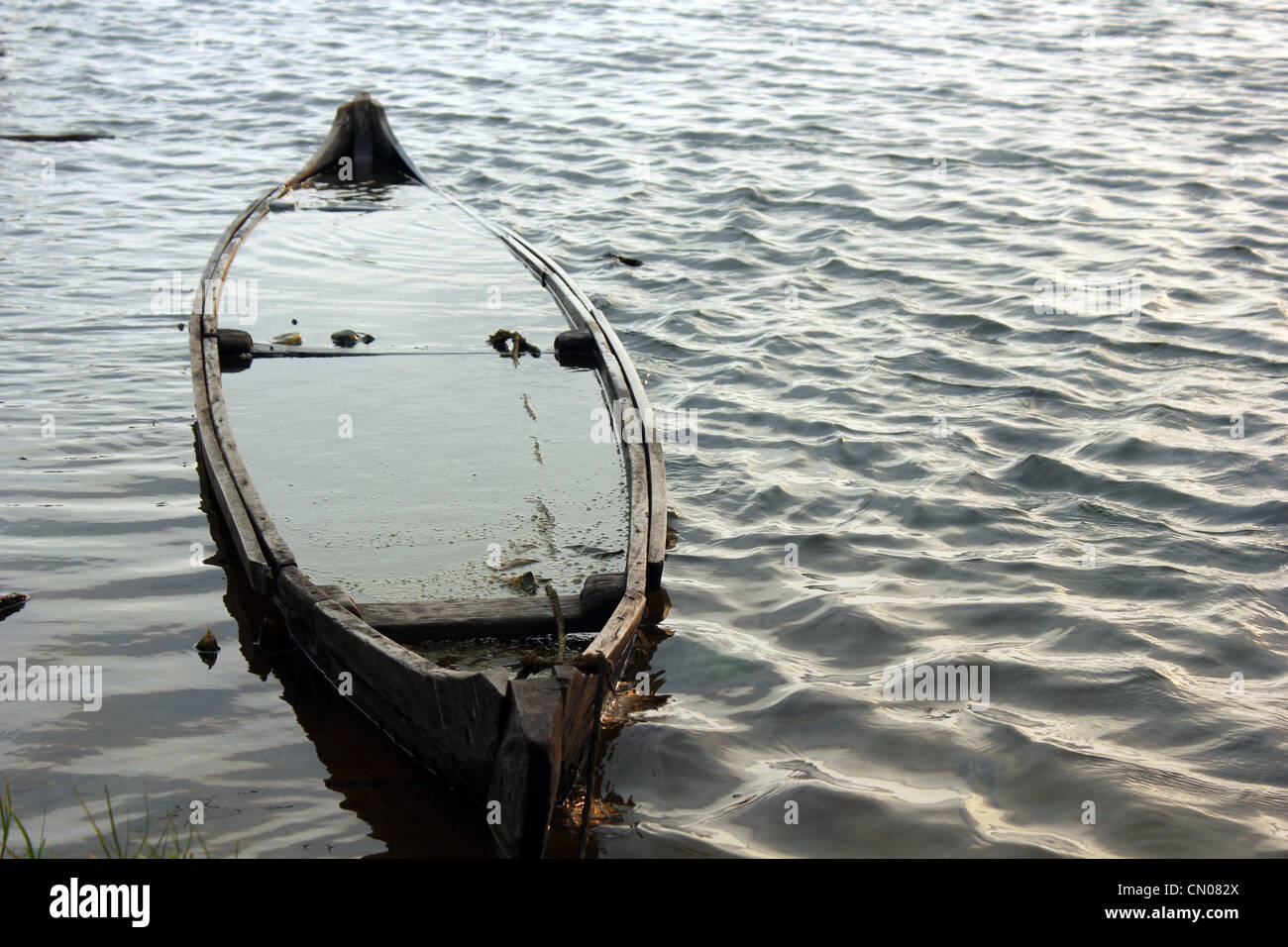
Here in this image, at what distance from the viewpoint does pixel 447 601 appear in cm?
450

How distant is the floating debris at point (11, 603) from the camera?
5.03m

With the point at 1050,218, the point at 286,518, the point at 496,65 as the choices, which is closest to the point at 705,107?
the point at 496,65

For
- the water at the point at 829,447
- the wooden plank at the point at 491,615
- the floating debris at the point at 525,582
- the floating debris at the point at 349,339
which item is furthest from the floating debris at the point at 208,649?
the floating debris at the point at 349,339

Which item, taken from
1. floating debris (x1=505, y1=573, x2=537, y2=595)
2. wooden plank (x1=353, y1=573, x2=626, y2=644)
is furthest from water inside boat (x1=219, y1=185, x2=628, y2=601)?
wooden plank (x1=353, y1=573, x2=626, y2=644)

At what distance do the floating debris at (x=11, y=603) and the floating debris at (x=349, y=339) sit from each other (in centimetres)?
274

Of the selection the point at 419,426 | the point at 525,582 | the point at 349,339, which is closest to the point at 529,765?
the point at 525,582

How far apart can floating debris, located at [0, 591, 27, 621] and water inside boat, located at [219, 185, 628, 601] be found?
114 centimetres

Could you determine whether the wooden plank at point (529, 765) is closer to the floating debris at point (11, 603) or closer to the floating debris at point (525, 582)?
the floating debris at point (525, 582)

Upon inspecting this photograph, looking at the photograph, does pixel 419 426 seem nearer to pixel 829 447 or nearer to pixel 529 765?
pixel 829 447

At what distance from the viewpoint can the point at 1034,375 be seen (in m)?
7.84

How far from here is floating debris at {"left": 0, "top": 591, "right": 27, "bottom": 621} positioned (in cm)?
503

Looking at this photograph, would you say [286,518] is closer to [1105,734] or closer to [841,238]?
[1105,734]

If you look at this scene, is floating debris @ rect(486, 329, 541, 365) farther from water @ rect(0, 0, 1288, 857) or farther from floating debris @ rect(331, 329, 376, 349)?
water @ rect(0, 0, 1288, 857)

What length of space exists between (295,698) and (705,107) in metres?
12.9
